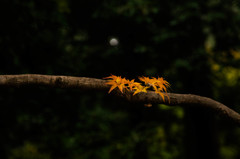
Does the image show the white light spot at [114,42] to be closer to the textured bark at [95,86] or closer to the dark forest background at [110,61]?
the dark forest background at [110,61]

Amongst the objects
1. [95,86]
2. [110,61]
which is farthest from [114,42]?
[95,86]

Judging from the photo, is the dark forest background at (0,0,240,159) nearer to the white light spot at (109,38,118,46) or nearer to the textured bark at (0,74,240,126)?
the white light spot at (109,38,118,46)

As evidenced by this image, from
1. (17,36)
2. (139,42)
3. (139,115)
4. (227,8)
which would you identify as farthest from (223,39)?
(17,36)

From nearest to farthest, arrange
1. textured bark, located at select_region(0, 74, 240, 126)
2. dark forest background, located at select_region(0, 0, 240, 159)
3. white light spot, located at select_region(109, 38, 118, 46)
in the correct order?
textured bark, located at select_region(0, 74, 240, 126), dark forest background, located at select_region(0, 0, 240, 159), white light spot, located at select_region(109, 38, 118, 46)

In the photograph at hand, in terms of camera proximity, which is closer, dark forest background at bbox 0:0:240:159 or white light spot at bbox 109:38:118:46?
dark forest background at bbox 0:0:240:159

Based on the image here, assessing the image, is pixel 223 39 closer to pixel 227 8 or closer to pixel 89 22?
pixel 227 8

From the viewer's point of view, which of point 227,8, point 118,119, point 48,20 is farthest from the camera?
point 118,119

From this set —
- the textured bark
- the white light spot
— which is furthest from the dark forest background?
the textured bark

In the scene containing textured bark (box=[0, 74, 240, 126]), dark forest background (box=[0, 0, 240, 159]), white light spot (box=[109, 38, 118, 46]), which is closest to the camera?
textured bark (box=[0, 74, 240, 126])
